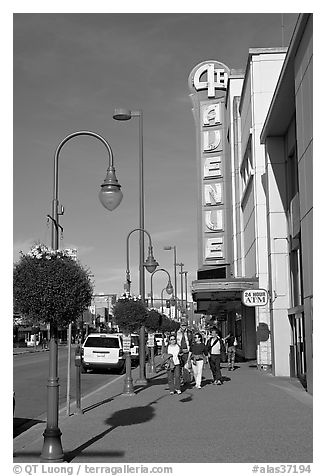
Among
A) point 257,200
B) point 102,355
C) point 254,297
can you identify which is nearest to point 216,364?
point 254,297

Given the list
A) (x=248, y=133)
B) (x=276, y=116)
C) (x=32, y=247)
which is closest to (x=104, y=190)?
(x=32, y=247)

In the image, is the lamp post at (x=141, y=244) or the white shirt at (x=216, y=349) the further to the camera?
the lamp post at (x=141, y=244)

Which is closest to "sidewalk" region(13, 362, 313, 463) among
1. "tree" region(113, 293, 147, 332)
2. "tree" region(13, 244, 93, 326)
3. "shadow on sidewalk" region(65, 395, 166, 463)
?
"shadow on sidewalk" region(65, 395, 166, 463)

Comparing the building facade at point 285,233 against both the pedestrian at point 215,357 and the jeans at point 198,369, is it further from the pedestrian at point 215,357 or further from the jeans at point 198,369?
the jeans at point 198,369

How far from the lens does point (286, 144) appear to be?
24078 millimetres

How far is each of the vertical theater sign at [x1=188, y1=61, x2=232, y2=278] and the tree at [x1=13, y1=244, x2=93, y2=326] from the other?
32834 mm

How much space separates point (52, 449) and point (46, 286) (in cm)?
213

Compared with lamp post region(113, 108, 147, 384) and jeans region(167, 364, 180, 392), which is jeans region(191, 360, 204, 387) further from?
lamp post region(113, 108, 147, 384)

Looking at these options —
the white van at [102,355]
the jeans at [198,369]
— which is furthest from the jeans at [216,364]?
the white van at [102,355]

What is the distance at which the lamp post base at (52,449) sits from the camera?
9.10 metres

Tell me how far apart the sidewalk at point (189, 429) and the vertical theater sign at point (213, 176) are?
24.4m

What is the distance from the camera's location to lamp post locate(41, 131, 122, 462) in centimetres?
919
